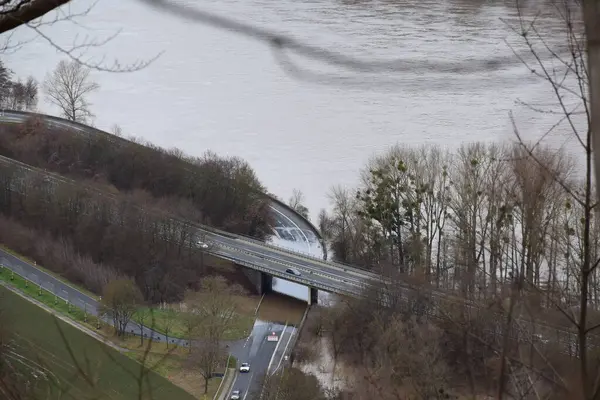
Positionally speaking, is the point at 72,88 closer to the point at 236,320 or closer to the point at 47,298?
the point at 47,298

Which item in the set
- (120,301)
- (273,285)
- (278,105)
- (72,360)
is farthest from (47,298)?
(72,360)

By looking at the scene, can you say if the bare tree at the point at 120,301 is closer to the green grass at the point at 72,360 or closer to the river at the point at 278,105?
the green grass at the point at 72,360

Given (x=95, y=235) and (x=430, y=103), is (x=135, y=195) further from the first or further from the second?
(x=430, y=103)

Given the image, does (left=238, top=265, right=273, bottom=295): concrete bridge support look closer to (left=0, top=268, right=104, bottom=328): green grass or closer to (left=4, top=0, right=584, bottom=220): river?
(left=4, top=0, right=584, bottom=220): river

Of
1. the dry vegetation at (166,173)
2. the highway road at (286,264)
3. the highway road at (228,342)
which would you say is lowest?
the highway road at (228,342)

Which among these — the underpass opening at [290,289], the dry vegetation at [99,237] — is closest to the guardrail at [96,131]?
the underpass opening at [290,289]

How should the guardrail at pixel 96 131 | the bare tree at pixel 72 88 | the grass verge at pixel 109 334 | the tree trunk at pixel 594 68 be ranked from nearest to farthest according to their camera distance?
the tree trunk at pixel 594 68
the grass verge at pixel 109 334
the guardrail at pixel 96 131
the bare tree at pixel 72 88

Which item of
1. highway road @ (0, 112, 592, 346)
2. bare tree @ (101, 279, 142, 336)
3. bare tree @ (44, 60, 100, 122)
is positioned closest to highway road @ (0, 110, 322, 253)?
highway road @ (0, 112, 592, 346)
